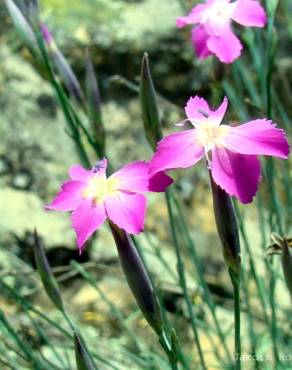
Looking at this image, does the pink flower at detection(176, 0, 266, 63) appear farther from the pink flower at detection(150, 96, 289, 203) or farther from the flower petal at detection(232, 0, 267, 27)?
the pink flower at detection(150, 96, 289, 203)

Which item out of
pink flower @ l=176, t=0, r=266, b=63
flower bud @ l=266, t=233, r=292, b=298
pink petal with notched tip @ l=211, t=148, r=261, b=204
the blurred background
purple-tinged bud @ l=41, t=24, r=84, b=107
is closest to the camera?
pink petal with notched tip @ l=211, t=148, r=261, b=204

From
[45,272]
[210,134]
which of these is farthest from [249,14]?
[45,272]

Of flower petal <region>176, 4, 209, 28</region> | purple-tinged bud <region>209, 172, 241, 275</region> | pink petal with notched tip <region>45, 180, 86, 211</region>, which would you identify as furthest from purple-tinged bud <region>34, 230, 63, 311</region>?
flower petal <region>176, 4, 209, 28</region>

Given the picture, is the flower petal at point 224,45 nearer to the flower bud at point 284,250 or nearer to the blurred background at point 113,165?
the flower bud at point 284,250

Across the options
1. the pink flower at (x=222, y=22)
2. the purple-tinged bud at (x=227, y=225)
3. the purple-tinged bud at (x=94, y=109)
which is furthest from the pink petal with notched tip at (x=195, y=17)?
the purple-tinged bud at (x=227, y=225)

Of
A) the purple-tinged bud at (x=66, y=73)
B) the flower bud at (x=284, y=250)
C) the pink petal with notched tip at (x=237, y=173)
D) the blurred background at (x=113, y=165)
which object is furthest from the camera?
the blurred background at (x=113, y=165)

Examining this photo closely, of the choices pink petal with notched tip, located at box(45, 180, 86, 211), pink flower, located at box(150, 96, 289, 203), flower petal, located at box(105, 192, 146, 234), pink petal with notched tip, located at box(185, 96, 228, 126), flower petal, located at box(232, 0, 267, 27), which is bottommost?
flower petal, located at box(105, 192, 146, 234)
